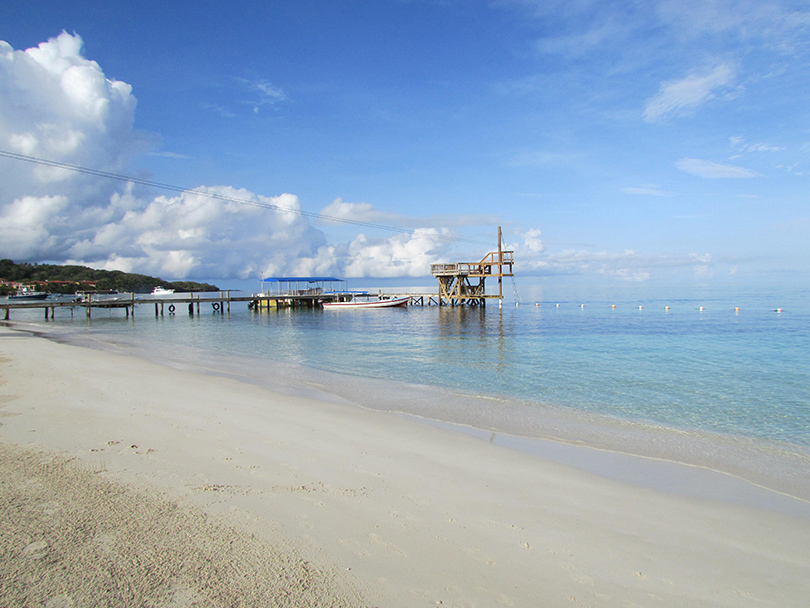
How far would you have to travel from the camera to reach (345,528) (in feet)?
13.8

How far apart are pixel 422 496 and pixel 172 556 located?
8.57 feet

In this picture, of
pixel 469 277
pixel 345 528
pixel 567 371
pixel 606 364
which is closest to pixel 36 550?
pixel 345 528

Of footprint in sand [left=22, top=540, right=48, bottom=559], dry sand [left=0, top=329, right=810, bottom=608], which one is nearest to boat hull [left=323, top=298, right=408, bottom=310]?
dry sand [left=0, top=329, right=810, bottom=608]

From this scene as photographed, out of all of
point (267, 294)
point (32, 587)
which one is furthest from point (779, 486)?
point (267, 294)

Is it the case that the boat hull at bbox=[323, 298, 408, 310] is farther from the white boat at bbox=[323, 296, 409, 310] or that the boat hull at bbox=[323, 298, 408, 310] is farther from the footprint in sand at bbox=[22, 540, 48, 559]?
the footprint in sand at bbox=[22, 540, 48, 559]

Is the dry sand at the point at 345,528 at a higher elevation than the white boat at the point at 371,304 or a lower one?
lower

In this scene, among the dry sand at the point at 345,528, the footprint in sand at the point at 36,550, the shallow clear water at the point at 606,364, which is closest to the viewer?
the dry sand at the point at 345,528

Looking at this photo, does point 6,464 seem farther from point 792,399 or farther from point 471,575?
point 792,399

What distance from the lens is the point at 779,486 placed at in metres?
6.16

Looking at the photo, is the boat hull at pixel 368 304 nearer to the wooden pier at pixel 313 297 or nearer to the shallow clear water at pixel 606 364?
the wooden pier at pixel 313 297

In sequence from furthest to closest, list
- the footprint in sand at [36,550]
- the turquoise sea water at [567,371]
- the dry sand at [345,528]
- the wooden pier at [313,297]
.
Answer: the wooden pier at [313,297] → the turquoise sea water at [567,371] → the footprint in sand at [36,550] → the dry sand at [345,528]

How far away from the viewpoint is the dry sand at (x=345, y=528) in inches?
129

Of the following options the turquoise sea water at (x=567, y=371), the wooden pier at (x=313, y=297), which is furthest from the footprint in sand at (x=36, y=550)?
the wooden pier at (x=313, y=297)

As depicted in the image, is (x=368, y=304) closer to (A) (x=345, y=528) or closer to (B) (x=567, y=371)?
(B) (x=567, y=371)
